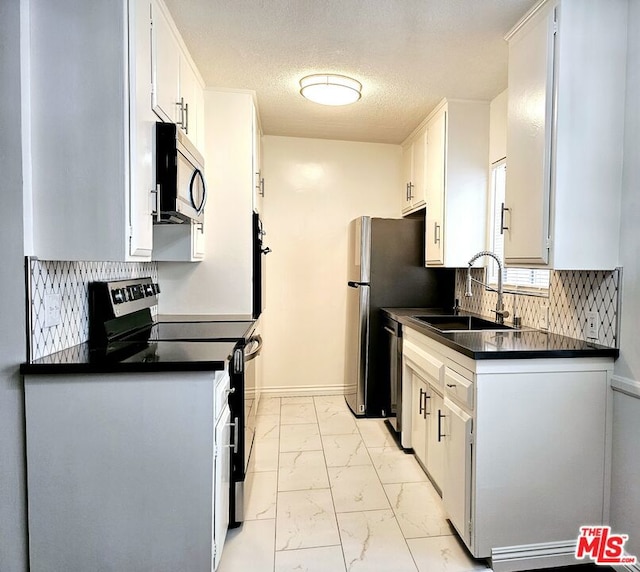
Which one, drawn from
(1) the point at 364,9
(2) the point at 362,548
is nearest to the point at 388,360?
(2) the point at 362,548

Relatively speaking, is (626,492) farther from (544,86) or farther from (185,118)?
(185,118)

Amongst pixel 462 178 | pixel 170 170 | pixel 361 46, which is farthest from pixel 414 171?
pixel 170 170

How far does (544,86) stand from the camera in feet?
5.83

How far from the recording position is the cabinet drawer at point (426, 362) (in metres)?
2.10

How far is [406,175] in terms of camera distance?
12.4ft

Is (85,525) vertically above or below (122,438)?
below

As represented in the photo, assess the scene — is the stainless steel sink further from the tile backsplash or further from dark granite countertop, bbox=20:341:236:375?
dark granite countertop, bbox=20:341:236:375

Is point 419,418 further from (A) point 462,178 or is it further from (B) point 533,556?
(A) point 462,178

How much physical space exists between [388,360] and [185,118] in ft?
7.26

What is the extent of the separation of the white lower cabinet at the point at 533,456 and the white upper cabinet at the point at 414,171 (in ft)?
6.32

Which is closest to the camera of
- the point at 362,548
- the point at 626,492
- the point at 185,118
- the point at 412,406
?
the point at 626,492

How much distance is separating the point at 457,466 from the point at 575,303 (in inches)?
38.4

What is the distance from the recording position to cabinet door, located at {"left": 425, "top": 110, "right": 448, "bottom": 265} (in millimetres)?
2900

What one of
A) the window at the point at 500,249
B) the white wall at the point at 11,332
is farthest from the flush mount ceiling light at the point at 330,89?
the white wall at the point at 11,332
